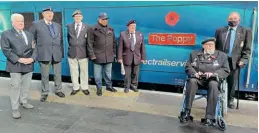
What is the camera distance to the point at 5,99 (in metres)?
5.12

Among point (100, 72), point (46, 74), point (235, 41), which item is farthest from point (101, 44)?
point (235, 41)

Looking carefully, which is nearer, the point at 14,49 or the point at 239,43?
the point at 14,49

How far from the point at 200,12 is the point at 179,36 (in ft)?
1.87

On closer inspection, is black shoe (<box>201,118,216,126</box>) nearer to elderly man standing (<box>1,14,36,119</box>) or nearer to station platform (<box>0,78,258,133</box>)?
station platform (<box>0,78,258,133</box>)

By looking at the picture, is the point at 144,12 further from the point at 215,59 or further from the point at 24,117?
the point at 24,117

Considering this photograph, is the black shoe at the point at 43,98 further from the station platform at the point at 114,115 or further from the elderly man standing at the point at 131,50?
the elderly man standing at the point at 131,50

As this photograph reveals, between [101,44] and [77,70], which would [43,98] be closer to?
[77,70]

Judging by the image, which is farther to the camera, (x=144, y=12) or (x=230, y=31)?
(x=144, y=12)

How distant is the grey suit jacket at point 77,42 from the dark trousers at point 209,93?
215cm

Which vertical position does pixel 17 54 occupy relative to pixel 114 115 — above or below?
above

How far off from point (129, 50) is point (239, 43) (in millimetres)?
1945

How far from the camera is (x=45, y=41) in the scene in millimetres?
4883

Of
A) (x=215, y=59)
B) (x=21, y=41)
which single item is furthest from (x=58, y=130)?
(x=215, y=59)

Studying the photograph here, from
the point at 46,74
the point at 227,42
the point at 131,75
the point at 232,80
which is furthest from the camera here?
the point at 131,75
